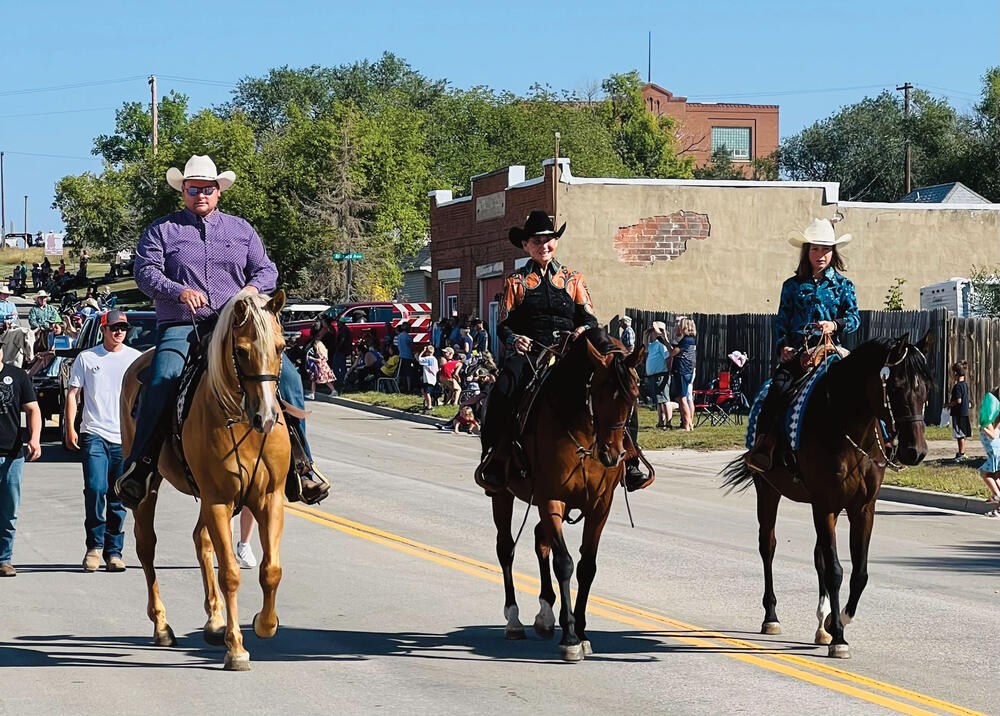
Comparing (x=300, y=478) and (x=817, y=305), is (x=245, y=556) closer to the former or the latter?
(x=300, y=478)

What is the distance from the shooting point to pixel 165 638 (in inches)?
360

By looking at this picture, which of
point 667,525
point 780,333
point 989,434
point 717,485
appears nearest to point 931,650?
point 780,333

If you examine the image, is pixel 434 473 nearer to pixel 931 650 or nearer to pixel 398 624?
pixel 398 624

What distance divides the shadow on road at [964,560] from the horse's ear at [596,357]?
233 inches

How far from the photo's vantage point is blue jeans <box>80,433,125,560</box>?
12391 millimetres

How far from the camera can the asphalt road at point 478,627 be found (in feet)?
25.6

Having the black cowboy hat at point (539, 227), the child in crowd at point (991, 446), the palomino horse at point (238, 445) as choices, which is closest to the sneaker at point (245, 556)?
the palomino horse at point (238, 445)

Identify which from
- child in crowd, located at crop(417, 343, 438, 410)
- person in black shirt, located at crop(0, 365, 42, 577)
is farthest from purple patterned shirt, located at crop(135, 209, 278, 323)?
child in crowd, located at crop(417, 343, 438, 410)

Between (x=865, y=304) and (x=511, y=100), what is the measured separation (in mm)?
59822

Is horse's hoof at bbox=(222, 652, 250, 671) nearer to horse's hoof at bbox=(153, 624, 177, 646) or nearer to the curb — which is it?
horse's hoof at bbox=(153, 624, 177, 646)

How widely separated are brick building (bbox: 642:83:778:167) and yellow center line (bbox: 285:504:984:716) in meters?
107

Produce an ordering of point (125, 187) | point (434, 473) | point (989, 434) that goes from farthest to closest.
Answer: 1. point (125, 187)
2. point (434, 473)
3. point (989, 434)

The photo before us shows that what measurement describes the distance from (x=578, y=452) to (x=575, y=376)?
1.56ft

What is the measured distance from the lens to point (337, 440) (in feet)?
87.0
